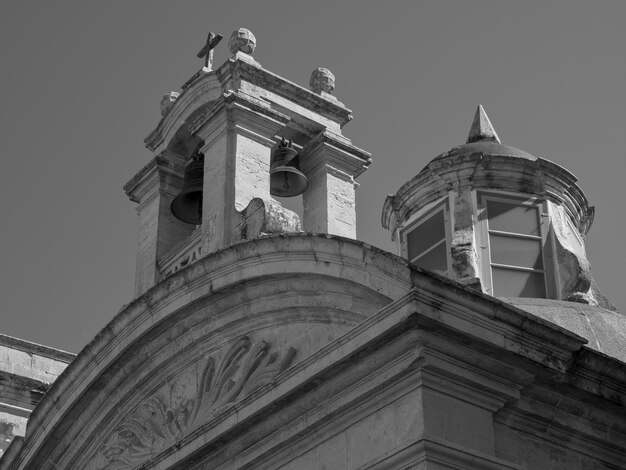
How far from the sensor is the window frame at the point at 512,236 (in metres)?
15.0

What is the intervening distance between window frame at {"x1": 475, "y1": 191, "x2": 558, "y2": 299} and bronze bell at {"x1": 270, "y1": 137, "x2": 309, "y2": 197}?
2096 millimetres

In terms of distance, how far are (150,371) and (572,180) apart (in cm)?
601

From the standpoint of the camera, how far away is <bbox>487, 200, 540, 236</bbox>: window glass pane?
15.6 metres

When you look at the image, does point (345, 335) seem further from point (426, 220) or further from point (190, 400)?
point (426, 220)

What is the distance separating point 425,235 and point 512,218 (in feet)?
3.27

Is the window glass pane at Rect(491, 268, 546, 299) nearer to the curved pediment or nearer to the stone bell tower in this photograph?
the stone bell tower

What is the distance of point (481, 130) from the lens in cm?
1714

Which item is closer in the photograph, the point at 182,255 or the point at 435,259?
the point at 182,255

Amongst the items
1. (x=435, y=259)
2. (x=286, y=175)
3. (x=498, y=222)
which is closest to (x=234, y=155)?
(x=286, y=175)

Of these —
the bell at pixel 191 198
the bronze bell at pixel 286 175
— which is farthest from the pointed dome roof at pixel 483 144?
the bell at pixel 191 198

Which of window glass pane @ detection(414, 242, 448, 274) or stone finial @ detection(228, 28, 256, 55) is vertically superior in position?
stone finial @ detection(228, 28, 256, 55)

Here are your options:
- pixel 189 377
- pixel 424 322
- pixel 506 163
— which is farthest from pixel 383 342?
pixel 506 163

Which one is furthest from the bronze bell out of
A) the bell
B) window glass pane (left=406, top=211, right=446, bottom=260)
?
window glass pane (left=406, top=211, right=446, bottom=260)

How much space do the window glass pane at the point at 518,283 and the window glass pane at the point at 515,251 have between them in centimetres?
13
